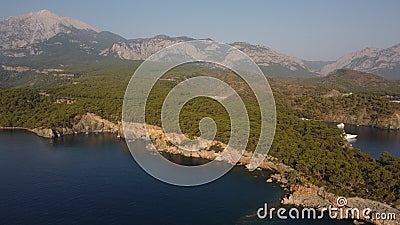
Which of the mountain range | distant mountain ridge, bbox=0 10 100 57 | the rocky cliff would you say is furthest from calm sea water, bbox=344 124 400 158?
distant mountain ridge, bbox=0 10 100 57

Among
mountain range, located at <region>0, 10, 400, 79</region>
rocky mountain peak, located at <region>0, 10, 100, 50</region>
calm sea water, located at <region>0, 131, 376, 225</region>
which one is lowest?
calm sea water, located at <region>0, 131, 376, 225</region>

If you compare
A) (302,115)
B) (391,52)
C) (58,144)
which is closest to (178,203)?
(58,144)

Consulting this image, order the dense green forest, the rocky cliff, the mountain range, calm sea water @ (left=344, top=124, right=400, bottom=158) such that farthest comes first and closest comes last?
the mountain range < the rocky cliff < calm sea water @ (left=344, top=124, right=400, bottom=158) < the dense green forest

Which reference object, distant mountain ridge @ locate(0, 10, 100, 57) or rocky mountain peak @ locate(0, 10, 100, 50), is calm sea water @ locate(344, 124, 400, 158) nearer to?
distant mountain ridge @ locate(0, 10, 100, 57)

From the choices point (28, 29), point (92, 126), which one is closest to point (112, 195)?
point (92, 126)

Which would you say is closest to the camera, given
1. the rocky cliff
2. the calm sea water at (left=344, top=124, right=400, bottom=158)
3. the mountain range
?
the calm sea water at (left=344, top=124, right=400, bottom=158)

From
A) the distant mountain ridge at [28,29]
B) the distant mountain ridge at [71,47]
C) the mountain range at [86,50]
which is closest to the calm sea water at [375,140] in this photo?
the mountain range at [86,50]
